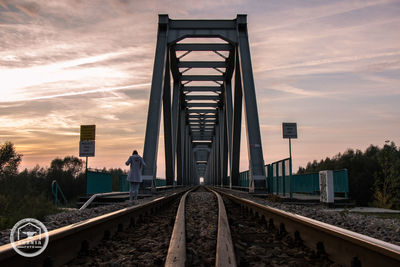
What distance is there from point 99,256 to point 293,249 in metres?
1.79

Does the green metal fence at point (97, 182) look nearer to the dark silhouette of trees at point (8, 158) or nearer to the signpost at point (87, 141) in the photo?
the signpost at point (87, 141)

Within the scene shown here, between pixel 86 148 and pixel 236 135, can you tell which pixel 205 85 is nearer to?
pixel 236 135

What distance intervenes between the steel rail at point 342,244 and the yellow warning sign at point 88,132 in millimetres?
10636

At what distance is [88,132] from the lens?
13.6 m

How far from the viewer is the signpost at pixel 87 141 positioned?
1312 cm

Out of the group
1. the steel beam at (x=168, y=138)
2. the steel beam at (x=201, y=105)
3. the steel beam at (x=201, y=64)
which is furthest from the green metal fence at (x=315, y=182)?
the steel beam at (x=201, y=105)

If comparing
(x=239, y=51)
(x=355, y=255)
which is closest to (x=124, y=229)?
(x=355, y=255)

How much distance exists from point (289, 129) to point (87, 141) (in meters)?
7.52

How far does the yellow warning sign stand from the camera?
13516 mm

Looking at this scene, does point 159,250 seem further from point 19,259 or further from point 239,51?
point 239,51

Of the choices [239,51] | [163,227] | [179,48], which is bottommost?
[163,227]

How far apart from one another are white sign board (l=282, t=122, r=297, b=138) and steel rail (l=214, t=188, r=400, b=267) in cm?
724

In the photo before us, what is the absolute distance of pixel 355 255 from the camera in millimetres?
2432

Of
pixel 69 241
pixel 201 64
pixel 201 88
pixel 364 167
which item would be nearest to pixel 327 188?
pixel 69 241
